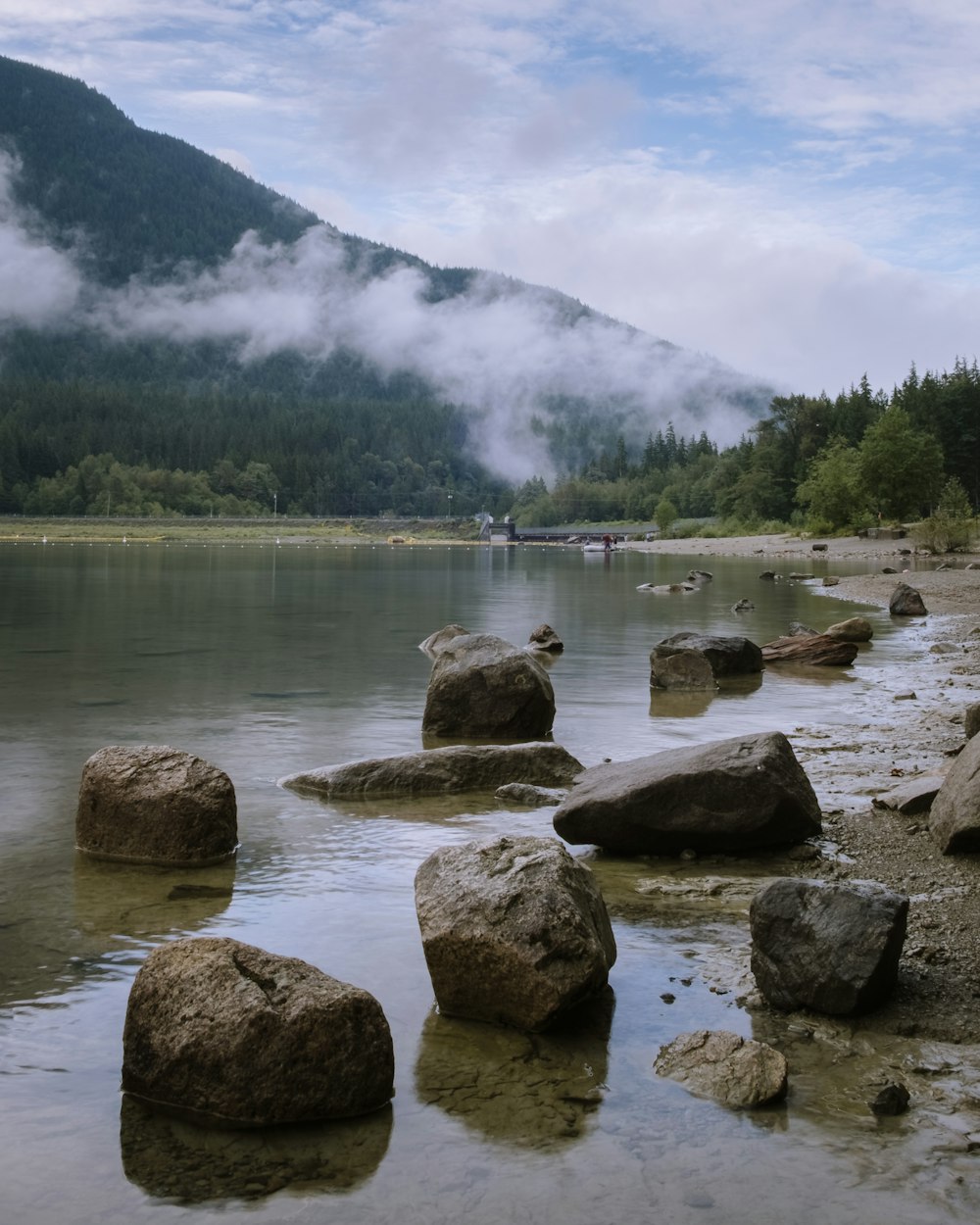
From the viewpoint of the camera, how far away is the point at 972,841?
34.4ft

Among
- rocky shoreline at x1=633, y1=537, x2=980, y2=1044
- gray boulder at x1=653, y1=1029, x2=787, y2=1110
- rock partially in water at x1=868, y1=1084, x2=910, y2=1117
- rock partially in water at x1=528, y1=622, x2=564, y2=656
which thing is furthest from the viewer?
rock partially in water at x1=528, y1=622, x2=564, y2=656

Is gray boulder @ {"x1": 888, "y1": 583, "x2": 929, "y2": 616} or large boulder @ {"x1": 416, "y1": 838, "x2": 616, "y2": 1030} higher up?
gray boulder @ {"x1": 888, "y1": 583, "x2": 929, "y2": 616}

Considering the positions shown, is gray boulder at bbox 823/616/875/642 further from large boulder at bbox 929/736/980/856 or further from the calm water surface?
large boulder at bbox 929/736/980/856

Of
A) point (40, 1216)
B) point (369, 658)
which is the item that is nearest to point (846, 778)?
point (40, 1216)

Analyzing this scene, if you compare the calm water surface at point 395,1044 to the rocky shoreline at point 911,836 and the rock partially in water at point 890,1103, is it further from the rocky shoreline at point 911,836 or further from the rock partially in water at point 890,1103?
the rocky shoreline at point 911,836

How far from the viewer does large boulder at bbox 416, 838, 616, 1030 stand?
7.72 metres

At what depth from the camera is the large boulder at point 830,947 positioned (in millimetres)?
7672

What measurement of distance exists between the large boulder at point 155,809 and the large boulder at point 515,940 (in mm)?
3809

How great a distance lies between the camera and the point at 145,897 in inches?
412

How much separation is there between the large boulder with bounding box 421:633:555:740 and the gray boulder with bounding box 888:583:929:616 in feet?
84.7

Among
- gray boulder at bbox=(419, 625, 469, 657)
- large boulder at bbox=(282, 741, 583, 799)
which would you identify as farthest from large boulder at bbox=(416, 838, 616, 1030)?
gray boulder at bbox=(419, 625, 469, 657)

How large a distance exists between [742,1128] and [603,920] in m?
2.15

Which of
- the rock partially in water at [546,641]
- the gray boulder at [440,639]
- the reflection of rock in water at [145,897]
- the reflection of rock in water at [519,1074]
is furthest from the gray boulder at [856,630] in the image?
the reflection of rock in water at [519,1074]

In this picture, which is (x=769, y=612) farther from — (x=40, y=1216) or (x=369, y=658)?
(x=40, y=1216)
